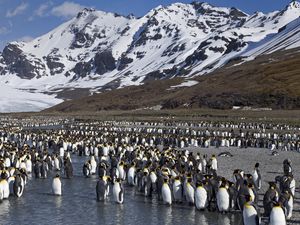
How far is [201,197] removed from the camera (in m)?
15.8

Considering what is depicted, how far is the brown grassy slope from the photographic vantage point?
276 feet

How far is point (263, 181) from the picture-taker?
2084 centimetres

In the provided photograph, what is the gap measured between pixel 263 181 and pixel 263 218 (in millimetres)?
6641

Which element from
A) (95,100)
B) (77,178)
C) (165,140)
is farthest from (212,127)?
(95,100)

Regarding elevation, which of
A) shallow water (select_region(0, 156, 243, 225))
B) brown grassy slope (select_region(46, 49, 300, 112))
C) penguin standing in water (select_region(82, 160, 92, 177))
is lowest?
shallow water (select_region(0, 156, 243, 225))

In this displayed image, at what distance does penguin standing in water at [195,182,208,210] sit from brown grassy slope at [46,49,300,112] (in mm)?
66426

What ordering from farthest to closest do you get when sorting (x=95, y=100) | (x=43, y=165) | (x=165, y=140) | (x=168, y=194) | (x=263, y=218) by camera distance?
(x=95, y=100)
(x=165, y=140)
(x=43, y=165)
(x=168, y=194)
(x=263, y=218)

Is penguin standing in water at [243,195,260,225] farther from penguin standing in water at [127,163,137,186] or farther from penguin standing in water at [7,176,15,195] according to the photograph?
penguin standing in water at [7,176,15,195]

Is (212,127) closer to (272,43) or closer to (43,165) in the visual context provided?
(43,165)

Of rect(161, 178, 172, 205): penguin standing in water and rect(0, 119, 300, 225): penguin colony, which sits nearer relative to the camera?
rect(0, 119, 300, 225): penguin colony

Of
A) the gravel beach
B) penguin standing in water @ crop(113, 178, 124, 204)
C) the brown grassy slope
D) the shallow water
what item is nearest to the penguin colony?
penguin standing in water @ crop(113, 178, 124, 204)

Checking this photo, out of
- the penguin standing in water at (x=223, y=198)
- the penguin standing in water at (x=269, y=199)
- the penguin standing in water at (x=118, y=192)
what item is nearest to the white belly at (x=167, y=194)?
the penguin standing in water at (x=118, y=192)

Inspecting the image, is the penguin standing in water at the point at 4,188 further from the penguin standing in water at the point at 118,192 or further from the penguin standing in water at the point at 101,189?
the penguin standing in water at the point at 118,192

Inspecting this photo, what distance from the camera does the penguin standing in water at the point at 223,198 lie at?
15.1 meters
